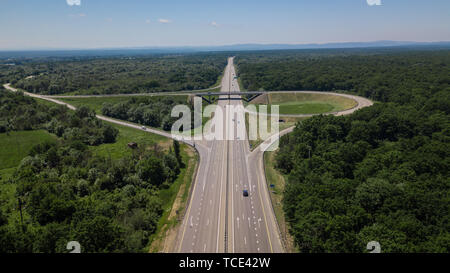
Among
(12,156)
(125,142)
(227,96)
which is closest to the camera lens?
(12,156)

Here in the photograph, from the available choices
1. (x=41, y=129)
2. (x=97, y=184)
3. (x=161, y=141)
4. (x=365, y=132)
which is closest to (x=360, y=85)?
(x=365, y=132)

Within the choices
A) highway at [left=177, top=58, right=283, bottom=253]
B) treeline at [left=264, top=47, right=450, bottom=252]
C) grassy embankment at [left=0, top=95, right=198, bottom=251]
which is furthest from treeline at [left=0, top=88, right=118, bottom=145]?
treeline at [left=264, top=47, right=450, bottom=252]

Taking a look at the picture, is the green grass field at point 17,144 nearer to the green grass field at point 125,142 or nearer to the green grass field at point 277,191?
the green grass field at point 125,142

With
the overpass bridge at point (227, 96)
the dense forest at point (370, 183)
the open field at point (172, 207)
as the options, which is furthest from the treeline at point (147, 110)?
the dense forest at point (370, 183)

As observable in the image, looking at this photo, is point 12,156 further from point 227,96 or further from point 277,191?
point 227,96

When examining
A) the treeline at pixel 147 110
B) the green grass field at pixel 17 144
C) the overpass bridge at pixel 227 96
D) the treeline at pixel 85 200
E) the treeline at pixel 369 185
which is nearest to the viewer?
the treeline at pixel 369 185

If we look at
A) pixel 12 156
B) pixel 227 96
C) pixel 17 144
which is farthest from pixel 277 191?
pixel 227 96
